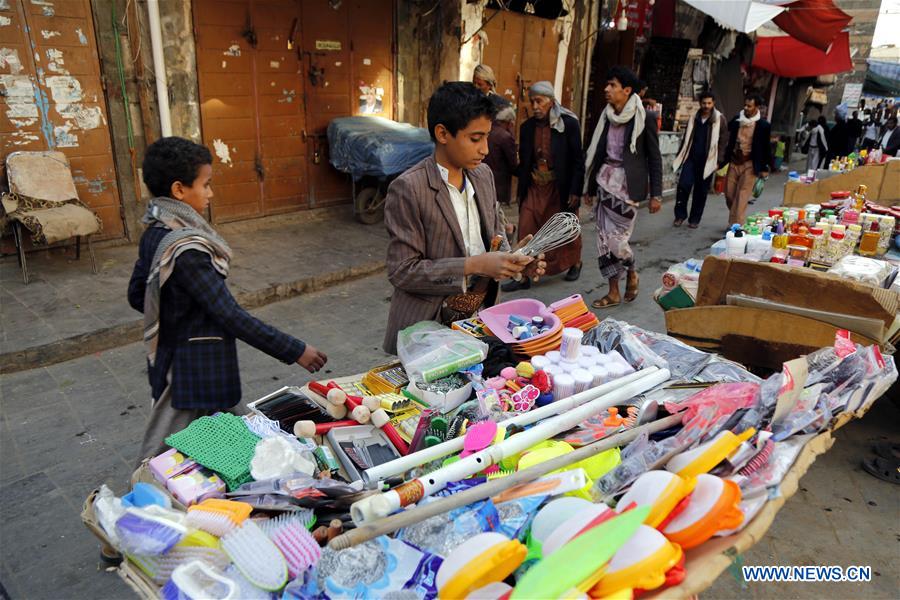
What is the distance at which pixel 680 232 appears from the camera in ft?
26.5

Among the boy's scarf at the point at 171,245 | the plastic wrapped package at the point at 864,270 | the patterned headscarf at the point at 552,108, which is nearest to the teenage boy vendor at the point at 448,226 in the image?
the boy's scarf at the point at 171,245

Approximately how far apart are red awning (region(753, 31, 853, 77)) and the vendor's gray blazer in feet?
49.3

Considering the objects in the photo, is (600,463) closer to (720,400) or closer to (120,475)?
(720,400)

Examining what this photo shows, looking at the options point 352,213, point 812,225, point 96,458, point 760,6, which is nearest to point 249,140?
point 352,213

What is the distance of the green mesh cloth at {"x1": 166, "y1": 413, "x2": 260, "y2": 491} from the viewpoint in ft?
4.59

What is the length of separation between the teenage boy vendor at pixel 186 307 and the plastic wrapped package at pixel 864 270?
2.42 metres

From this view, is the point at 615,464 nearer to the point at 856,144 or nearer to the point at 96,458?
the point at 96,458

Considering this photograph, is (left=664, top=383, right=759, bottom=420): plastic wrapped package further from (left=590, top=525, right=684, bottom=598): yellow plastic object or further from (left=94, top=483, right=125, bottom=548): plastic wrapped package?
Answer: (left=94, top=483, right=125, bottom=548): plastic wrapped package

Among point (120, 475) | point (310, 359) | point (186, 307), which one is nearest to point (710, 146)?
point (310, 359)

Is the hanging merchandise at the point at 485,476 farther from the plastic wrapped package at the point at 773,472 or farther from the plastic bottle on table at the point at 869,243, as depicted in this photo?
the plastic bottle on table at the point at 869,243

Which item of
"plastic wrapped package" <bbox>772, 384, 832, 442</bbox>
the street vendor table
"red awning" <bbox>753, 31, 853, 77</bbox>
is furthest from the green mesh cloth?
"red awning" <bbox>753, 31, 853, 77</bbox>

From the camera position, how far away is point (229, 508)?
4.05 ft

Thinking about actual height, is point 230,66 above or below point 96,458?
above

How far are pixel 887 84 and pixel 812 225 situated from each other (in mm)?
21869
